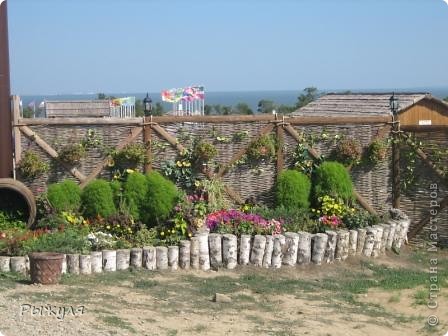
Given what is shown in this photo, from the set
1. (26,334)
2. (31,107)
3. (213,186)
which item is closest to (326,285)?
(213,186)

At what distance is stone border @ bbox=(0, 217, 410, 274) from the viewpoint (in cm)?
1022

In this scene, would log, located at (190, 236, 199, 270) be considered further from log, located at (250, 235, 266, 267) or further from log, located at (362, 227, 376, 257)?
log, located at (362, 227, 376, 257)

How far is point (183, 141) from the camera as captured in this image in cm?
1324

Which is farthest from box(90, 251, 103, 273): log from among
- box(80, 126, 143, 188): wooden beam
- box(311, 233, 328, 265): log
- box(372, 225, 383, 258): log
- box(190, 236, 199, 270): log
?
box(372, 225, 383, 258): log

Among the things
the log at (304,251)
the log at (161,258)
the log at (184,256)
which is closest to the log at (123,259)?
the log at (161,258)

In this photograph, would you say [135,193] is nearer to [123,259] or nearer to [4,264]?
[123,259]

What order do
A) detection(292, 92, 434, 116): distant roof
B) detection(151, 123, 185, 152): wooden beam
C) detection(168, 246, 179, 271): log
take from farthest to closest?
1. detection(292, 92, 434, 116): distant roof
2. detection(151, 123, 185, 152): wooden beam
3. detection(168, 246, 179, 271): log

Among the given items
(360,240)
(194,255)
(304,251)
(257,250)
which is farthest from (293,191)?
(194,255)

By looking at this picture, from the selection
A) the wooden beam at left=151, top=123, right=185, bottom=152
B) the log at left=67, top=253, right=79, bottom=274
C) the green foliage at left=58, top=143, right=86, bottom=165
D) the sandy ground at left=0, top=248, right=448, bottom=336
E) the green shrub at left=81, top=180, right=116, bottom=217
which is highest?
the wooden beam at left=151, top=123, right=185, bottom=152

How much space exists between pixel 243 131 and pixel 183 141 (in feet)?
3.53

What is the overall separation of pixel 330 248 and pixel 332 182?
1754mm

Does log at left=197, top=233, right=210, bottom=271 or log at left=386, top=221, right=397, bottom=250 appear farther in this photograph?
log at left=386, top=221, right=397, bottom=250

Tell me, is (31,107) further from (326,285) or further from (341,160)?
(326,285)

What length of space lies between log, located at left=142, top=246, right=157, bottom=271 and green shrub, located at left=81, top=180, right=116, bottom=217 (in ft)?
6.00
